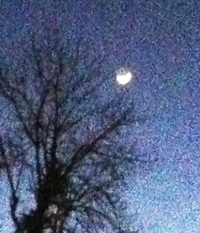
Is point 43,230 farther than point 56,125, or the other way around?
point 56,125

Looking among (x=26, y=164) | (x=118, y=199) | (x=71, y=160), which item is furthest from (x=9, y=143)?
(x=118, y=199)

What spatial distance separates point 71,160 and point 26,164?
1.74 metres

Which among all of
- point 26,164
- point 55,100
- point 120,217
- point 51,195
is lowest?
point 120,217

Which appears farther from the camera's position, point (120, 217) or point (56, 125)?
point (56, 125)

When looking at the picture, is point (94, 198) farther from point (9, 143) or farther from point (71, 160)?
point (9, 143)

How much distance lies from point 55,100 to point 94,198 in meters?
4.15

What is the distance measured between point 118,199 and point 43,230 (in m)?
2.99

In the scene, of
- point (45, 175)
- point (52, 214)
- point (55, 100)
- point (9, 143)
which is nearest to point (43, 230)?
point (52, 214)

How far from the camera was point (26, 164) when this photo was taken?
74.3ft

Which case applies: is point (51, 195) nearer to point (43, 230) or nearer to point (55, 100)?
point (43, 230)

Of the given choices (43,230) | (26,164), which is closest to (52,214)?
(43,230)

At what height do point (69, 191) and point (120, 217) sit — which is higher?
point (69, 191)

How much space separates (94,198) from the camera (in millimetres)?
22672

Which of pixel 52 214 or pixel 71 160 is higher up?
pixel 71 160
